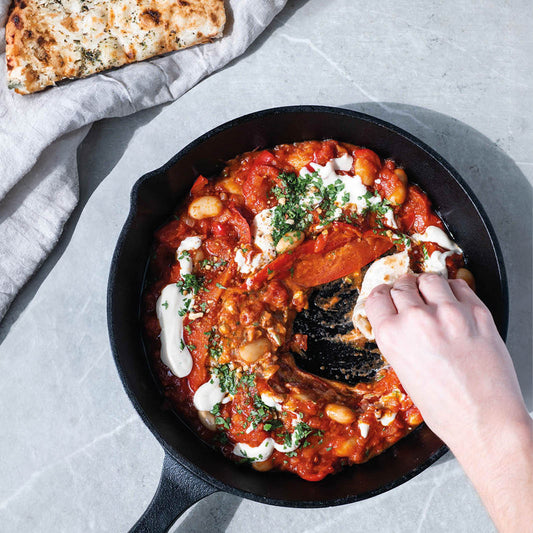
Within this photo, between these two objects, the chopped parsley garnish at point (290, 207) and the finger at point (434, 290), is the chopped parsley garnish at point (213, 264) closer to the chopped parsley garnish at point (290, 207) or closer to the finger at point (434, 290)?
the chopped parsley garnish at point (290, 207)

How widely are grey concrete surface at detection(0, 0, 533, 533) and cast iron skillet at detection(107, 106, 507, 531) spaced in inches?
9.6

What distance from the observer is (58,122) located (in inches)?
125

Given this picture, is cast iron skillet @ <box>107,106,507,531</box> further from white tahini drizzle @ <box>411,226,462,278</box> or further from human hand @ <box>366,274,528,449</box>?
human hand @ <box>366,274,528,449</box>

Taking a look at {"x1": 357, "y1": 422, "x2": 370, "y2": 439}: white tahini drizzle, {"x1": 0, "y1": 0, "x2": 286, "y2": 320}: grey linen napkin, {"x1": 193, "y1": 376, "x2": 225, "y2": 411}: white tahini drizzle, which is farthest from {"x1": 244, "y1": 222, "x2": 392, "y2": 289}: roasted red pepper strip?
{"x1": 0, "y1": 0, "x2": 286, "y2": 320}: grey linen napkin

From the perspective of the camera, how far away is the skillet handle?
9.09 ft

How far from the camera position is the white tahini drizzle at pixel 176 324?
3.03 meters

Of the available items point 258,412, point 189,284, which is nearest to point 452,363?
point 258,412

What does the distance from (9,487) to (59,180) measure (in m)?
1.69

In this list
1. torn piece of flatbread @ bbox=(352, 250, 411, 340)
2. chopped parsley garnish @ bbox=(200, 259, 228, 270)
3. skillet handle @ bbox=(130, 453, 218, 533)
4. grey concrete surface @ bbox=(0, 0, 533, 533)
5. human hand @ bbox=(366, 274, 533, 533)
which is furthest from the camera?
grey concrete surface @ bbox=(0, 0, 533, 533)

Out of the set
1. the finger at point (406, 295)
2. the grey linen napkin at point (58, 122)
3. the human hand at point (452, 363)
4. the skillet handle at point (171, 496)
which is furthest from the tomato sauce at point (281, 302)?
the human hand at point (452, 363)

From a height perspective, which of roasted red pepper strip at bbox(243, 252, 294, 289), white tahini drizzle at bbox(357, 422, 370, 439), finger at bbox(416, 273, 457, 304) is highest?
finger at bbox(416, 273, 457, 304)

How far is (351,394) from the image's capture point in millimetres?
3129

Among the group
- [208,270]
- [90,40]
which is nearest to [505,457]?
[208,270]

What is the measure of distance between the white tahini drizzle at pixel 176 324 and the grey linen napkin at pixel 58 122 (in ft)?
2.48
